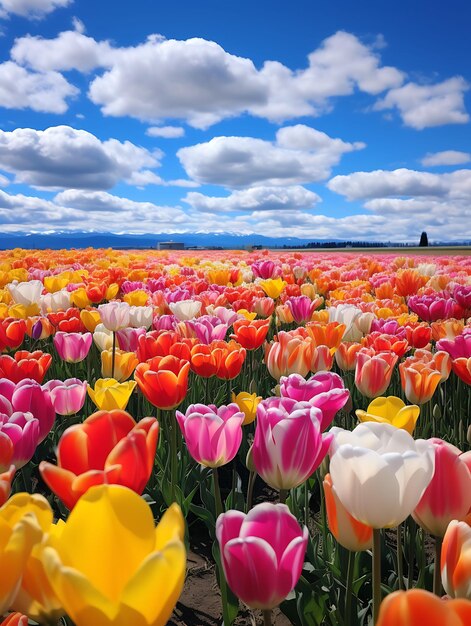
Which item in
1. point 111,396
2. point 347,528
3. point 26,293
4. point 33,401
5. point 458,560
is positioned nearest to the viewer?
point 458,560

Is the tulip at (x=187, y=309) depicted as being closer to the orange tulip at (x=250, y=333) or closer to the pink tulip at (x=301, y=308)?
the pink tulip at (x=301, y=308)

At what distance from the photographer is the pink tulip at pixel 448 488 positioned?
1.22 m

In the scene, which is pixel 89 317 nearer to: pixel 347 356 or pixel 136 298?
pixel 136 298

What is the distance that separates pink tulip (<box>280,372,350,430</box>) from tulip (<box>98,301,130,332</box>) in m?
2.24

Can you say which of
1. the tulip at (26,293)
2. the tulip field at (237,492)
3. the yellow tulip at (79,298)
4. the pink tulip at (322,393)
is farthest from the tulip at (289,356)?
the tulip at (26,293)

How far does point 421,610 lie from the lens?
→ 0.71m

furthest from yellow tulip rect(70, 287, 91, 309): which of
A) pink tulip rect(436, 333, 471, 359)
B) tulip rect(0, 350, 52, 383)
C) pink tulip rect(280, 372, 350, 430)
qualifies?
pink tulip rect(280, 372, 350, 430)

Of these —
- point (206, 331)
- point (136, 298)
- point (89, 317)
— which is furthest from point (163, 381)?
point (136, 298)

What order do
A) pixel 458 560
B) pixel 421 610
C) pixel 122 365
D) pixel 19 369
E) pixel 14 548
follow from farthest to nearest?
pixel 122 365
pixel 19 369
pixel 458 560
pixel 14 548
pixel 421 610

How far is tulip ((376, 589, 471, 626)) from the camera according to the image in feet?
2.30

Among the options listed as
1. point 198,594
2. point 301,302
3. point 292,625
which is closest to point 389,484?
point 292,625

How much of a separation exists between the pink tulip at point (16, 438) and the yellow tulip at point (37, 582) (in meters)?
0.53

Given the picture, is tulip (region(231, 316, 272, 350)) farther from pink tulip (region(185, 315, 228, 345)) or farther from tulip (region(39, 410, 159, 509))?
tulip (region(39, 410, 159, 509))

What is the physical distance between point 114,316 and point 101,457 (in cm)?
270
